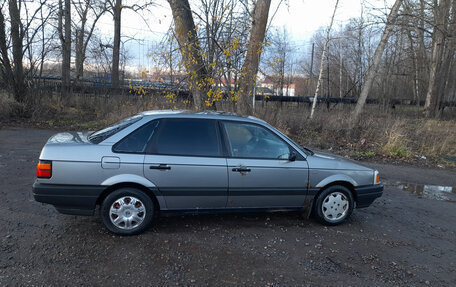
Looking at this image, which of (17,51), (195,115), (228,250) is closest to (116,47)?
(17,51)

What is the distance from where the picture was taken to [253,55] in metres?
9.39

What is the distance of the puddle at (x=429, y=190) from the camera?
670 cm

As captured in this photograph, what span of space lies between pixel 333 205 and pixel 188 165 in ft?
7.08

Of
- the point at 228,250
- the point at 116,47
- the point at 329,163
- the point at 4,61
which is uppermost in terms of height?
the point at 116,47

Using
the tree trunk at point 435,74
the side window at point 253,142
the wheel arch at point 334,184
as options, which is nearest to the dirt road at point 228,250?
the wheel arch at point 334,184

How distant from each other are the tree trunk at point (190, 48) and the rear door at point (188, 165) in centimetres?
497

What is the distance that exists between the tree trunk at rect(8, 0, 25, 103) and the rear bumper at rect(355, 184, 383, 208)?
14111 mm

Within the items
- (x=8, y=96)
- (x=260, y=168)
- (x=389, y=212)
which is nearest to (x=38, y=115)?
(x=8, y=96)

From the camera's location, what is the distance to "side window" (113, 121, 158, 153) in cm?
399

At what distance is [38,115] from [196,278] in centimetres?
1316

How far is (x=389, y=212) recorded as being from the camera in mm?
5457

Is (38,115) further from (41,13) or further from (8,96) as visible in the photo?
(41,13)

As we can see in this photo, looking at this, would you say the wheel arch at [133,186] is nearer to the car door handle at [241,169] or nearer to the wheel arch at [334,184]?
the car door handle at [241,169]

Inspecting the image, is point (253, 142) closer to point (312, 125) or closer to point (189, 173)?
point (189, 173)
